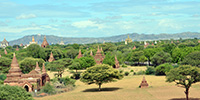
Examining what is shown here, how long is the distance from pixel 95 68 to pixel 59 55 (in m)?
75.1

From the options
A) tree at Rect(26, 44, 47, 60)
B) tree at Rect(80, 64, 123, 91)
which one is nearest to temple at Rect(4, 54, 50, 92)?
tree at Rect(80, 64, 123, 91)

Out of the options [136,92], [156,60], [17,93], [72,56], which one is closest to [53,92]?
[136,92]

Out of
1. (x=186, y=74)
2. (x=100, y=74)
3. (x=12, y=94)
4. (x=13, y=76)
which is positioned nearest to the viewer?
(x=12, y=94)

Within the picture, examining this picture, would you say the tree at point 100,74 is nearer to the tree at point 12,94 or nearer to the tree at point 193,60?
the tree at point 12,94

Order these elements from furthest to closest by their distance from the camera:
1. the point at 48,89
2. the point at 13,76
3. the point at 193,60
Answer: the point at 193,60 < the point at 13,76 < the point at 48,89

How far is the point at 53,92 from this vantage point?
53.0 m

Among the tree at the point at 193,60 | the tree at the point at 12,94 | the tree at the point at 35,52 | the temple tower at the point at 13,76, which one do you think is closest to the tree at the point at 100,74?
the temple tower at the point at 13,76

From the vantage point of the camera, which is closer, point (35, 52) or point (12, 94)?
point (12, 94)

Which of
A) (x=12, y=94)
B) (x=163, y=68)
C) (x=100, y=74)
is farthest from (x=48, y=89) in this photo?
(x=163, y=68)

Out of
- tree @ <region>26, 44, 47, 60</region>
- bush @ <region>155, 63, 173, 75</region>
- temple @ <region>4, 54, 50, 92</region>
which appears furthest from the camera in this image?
tree @ <region>26, 44, 47, 60</region>

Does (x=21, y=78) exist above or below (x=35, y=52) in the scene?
below

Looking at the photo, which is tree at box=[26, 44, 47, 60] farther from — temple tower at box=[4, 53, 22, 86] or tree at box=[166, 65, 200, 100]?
tree at box=[166, 65, 200, 100]

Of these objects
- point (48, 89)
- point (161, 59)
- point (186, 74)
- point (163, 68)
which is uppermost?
point (161, 59)

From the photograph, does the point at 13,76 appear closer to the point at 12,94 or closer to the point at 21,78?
the point at 21,78
